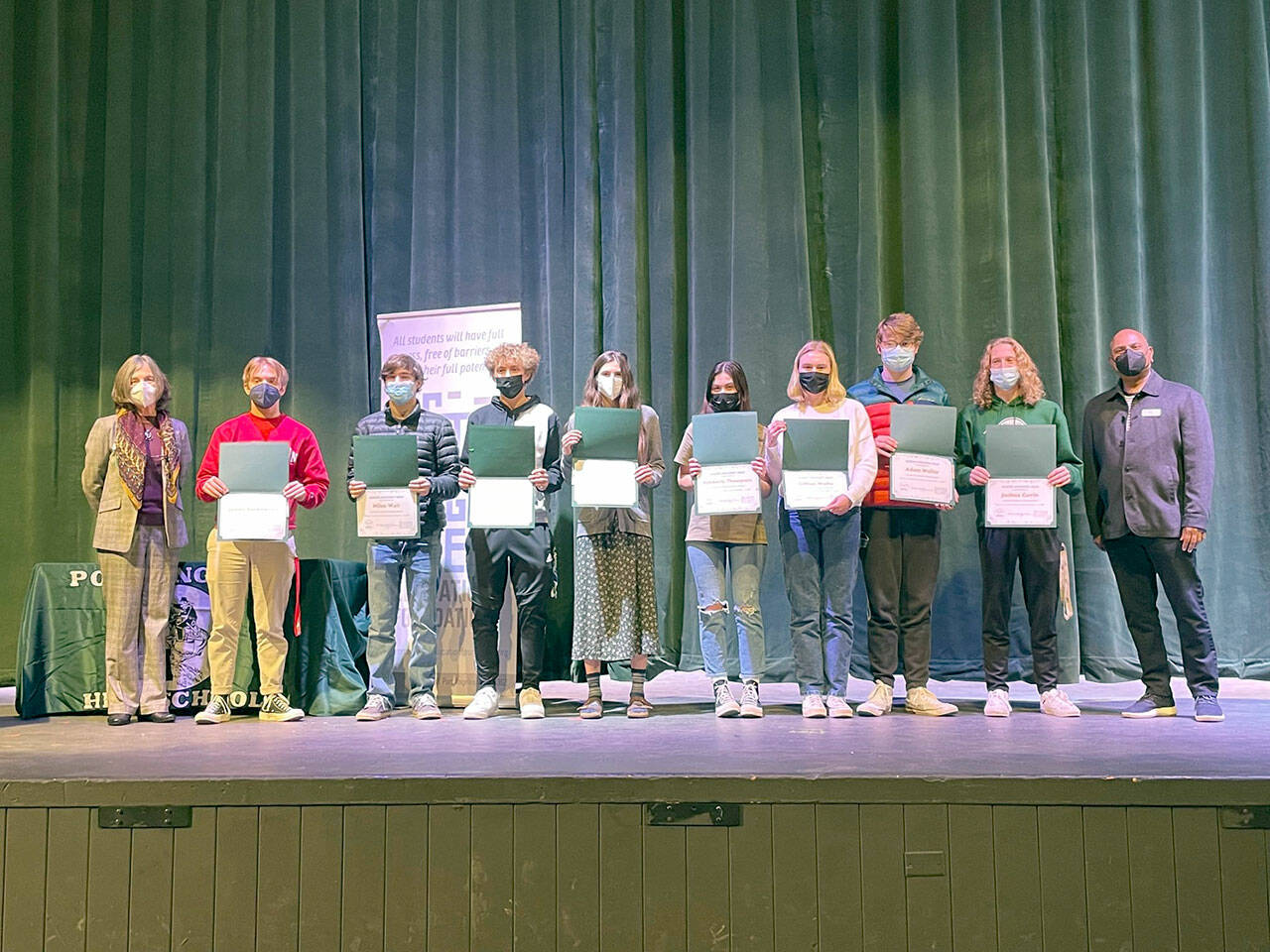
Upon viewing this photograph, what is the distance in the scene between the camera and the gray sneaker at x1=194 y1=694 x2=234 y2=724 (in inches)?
179

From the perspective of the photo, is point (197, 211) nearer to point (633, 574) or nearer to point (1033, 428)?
point (633, 574)

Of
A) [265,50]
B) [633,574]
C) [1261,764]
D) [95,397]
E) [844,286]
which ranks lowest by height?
[1261,764]

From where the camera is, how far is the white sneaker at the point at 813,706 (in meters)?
4.44

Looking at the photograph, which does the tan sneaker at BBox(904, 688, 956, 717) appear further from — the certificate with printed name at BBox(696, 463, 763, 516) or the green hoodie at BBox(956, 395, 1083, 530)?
the certificate with printed name at BBox(696, 463, 763, 516)

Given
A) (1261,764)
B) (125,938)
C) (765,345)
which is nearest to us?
(125,938)

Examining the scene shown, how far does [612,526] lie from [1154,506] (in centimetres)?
210

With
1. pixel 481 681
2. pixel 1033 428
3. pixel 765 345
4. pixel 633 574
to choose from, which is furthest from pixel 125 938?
pixel 765 345

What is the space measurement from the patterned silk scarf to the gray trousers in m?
0.16

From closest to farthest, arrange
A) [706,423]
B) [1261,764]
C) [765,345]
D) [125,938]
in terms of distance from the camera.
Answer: [125,938], [1261,764], [706,423], [765,345]

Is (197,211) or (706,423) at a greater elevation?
(197,211)

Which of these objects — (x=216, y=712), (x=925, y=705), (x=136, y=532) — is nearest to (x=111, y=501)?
(x=136, y=532)

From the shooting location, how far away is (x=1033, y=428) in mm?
4574

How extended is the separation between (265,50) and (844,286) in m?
3.52

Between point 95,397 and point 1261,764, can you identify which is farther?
point 95,397
